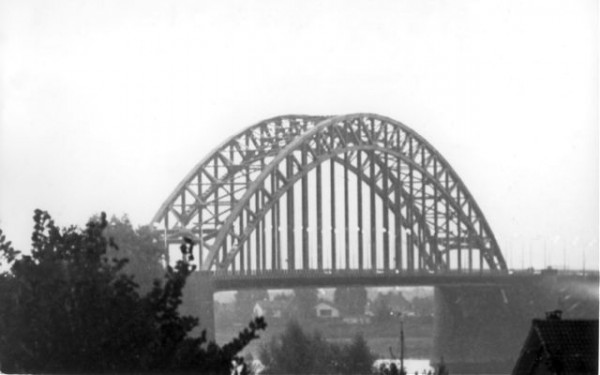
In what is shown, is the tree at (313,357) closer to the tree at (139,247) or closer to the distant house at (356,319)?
the tree at (139,247)

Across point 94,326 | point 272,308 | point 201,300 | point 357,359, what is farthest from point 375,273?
point 94,326

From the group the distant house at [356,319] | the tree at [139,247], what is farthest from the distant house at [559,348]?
the distant house at [356,319]

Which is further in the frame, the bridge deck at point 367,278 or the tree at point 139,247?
the bridge deck at point 367,278

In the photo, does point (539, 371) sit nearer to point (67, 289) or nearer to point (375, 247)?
point (67, 289)

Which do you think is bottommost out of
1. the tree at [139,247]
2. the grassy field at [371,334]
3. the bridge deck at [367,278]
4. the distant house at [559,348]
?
the grassy field at [371,334]

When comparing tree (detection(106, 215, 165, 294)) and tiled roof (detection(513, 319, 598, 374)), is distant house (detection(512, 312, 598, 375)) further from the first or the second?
tree (detection(106, 215, 165, 294))

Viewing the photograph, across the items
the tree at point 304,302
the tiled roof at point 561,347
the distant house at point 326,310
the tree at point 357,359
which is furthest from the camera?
the distant house at point 326,310

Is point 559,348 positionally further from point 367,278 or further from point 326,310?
point 326,310
